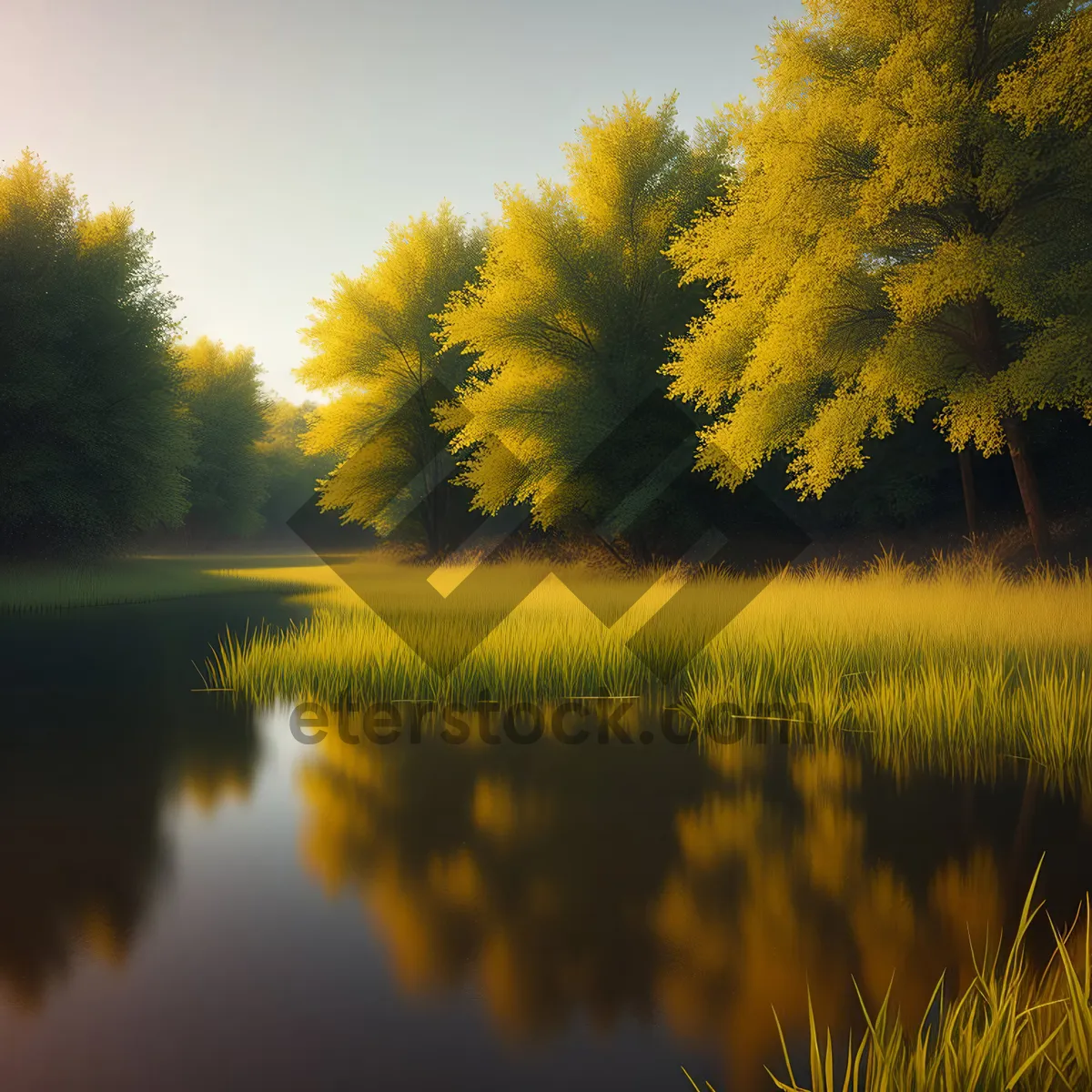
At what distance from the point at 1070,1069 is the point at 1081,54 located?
14.6 metres

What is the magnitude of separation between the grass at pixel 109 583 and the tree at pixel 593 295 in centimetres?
937

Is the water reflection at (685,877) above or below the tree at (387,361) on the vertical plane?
below

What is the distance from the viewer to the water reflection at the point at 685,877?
3.43m

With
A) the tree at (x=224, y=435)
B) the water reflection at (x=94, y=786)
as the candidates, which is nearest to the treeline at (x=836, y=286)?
the water reflection at (x=94, y=786)

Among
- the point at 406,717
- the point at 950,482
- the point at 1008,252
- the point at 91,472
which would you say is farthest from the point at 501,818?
the point at 91,472

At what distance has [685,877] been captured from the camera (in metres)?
4.54

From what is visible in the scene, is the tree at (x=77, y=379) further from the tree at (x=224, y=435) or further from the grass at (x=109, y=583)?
the tree at (x=224, y=435)

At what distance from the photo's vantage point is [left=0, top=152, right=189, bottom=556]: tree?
77.8ft

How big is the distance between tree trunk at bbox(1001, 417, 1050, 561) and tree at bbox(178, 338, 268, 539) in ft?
148

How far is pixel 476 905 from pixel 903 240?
14463 mm

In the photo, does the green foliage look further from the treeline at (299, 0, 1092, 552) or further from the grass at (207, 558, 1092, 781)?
the grass at (207, 558, 1092, 781)

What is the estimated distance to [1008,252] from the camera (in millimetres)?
12984

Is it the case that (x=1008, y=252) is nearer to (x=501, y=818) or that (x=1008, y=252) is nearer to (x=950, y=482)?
(x=950, y=482)

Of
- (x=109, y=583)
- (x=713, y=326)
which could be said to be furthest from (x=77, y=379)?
(x=713, y=326)
